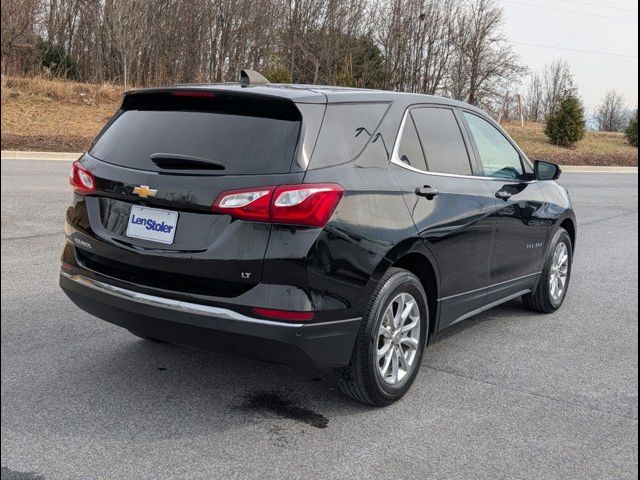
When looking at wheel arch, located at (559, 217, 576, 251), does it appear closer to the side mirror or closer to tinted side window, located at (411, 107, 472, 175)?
the side mirror

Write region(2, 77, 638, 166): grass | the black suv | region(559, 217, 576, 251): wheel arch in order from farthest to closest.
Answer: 1. region(2, 77, 638, 166): grass
2. region(559, 217, 576, 251): wheel arch
3. the black suv

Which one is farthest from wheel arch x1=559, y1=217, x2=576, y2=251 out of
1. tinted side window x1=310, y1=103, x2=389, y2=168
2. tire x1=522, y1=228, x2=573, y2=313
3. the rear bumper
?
the rear bumper

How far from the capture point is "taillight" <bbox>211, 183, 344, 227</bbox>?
3309 mm

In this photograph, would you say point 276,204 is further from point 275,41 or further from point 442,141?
point 275,41

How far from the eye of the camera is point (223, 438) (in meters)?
3.44

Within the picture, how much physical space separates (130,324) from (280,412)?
93 cm

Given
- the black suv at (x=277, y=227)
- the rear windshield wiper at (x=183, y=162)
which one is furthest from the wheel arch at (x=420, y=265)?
the rear windshield wiper at (x=183, y=162)

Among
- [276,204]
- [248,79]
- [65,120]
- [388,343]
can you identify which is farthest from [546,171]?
[65,120]

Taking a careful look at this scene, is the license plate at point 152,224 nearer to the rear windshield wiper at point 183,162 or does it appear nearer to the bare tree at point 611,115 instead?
the rear windshield wiper at point 183,162

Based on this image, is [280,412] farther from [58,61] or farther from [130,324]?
[58,61]

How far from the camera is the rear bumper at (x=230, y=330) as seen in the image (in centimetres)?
334

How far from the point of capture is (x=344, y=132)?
3.74 metres

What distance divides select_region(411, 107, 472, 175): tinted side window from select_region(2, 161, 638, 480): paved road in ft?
4.38

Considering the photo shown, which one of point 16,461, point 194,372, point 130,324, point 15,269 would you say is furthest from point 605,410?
point 15,269
